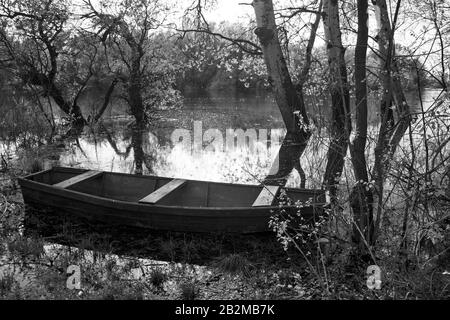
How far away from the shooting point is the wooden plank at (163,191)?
5.68 metres

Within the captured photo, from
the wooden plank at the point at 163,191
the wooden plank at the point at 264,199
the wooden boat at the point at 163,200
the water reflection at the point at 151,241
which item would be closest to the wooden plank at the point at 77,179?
the wooden boat at the point at 163,200

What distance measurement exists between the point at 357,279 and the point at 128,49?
1509cm

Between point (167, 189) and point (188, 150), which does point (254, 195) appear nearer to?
point (167, 189)

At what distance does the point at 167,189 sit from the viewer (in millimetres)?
6164

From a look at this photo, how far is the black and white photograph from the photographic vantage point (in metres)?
3.53

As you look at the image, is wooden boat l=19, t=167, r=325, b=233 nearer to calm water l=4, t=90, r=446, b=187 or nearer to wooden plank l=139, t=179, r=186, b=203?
wooden plank l=139, t=179, r=186, b=203

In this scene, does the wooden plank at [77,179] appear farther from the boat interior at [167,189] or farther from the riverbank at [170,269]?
the riverbank at [170,269]

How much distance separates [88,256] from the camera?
478cm

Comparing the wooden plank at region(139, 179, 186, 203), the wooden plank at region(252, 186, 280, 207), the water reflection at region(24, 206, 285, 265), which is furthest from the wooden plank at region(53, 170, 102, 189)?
the wooden plank at region(252, 186, 280, 207)

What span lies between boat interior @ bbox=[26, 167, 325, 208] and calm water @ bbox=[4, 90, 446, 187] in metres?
0.41

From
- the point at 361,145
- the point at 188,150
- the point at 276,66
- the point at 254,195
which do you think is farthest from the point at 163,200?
the point at 276,66

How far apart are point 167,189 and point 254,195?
1293mm
